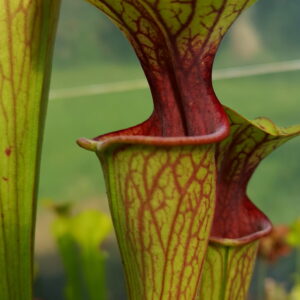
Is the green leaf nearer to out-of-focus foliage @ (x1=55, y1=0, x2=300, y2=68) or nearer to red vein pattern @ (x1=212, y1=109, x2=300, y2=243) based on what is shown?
red vein pattern @ (x1=212, y1=109, x2=300, y2=243)

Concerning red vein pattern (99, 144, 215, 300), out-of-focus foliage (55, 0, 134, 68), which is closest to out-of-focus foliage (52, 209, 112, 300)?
out-of-focus foliage (55, 0, 134, 68)

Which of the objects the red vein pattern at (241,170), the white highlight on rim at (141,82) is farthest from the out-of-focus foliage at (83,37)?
the red vein pattern at (241,170)

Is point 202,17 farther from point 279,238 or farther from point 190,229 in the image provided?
point 279,238

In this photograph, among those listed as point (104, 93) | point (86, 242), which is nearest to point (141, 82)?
point (104, 93)

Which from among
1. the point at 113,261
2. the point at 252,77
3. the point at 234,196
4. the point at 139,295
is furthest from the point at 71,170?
the point at 139,295

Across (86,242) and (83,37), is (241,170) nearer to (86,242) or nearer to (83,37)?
(86,242)

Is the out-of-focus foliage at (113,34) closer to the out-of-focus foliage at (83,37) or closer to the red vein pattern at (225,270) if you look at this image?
the out-of-focus foliage at (83,37)
